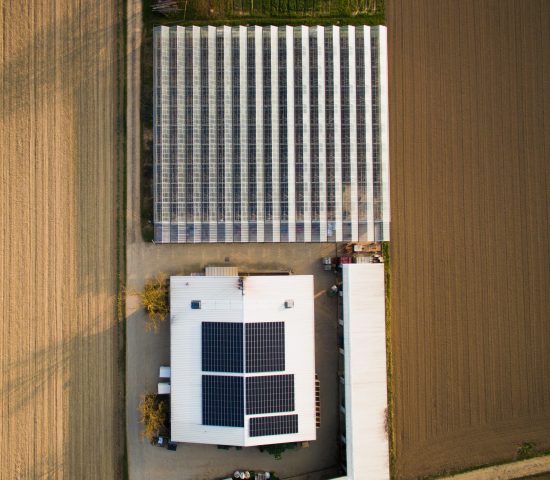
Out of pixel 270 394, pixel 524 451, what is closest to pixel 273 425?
pixel 270 394

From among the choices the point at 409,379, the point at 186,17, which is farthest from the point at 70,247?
the point at 409,379

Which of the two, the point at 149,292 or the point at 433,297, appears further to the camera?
the point at 433,297

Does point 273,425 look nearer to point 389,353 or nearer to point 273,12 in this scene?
point 389,353

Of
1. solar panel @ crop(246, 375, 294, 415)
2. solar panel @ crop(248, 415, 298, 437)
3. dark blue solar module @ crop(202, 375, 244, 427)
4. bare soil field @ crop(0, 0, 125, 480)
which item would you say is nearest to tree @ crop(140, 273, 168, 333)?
bare soil field @ crop(0, 0, 125, 480)

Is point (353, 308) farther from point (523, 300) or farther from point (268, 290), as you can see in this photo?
point (523, 300)

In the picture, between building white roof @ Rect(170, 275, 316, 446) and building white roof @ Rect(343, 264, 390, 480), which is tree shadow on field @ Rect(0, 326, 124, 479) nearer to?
building white roof @ Rect(170, 275, 316, 446)
